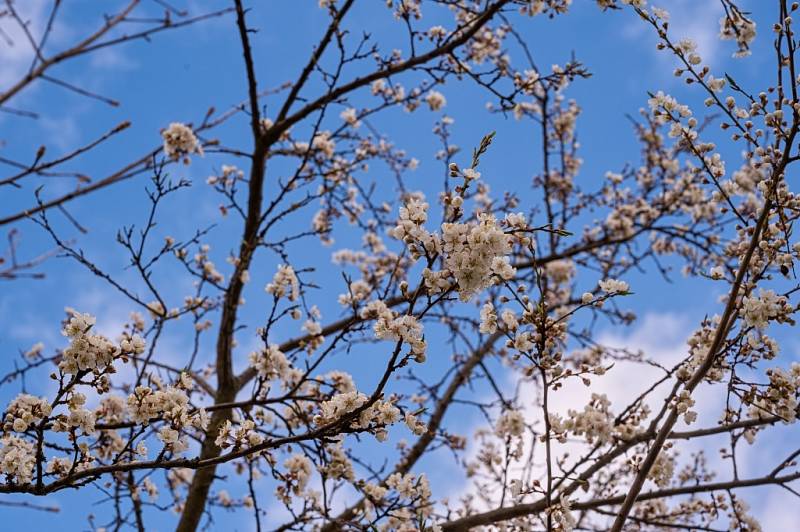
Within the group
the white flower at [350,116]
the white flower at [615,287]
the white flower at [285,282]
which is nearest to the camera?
the white flower at [615,287]

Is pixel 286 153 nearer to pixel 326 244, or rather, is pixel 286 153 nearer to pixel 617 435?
pixel 326 244

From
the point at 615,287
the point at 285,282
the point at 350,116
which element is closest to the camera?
the point at 615,287

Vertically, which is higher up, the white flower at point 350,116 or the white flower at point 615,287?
Answer: the white flower at point 350,116

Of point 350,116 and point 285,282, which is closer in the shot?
point 285,282

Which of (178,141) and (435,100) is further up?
(435,100)

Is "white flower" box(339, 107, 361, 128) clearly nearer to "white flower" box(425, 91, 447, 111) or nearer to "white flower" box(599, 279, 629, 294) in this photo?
"white flower" box(425, 91, 447, 111)

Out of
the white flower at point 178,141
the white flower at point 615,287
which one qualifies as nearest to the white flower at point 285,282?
the white flower at point 178,141

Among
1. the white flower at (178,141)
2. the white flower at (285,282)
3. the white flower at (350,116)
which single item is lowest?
the white flower at (285,282)

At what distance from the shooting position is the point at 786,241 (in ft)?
10.4

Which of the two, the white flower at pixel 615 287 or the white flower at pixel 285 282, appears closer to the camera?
the white flower at pixel 615 287

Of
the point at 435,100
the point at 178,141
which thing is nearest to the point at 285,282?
the point at 178,141

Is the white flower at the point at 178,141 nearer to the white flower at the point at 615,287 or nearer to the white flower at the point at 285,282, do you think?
the white flower at the point at 285,282

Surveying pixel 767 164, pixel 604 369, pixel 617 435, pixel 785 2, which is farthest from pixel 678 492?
pixel 785 2

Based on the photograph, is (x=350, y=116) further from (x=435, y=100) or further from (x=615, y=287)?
(x=615, y=287)
